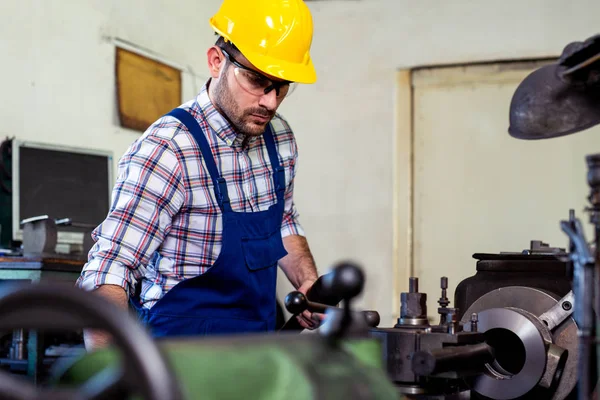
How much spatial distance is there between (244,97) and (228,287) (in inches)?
19.4

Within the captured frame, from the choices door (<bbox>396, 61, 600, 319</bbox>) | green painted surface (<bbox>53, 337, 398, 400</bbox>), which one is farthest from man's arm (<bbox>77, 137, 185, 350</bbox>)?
door (<bbox>396, 61, 600, 319</bbox>)

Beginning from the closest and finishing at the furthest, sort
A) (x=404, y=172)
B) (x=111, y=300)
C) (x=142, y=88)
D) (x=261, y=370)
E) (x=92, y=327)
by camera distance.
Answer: (x=92, y=327) < (x=261, y=370) < (x=111, y=300) < (x=142, y=88) < (x=404, y=172)

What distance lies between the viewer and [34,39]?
139 inches

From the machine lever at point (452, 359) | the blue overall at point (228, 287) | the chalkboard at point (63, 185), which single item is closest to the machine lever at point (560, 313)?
the machine lever at point (452, 359)

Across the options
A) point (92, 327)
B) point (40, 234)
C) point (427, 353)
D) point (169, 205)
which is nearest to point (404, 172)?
point (40, 234)

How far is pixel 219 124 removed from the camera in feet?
6.88

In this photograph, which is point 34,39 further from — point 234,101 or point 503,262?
point 503,262

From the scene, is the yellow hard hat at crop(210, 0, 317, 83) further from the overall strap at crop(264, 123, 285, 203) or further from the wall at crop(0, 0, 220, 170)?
the wall at crop(0, 0, 220, 170)

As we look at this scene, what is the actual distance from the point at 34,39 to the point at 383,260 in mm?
2402

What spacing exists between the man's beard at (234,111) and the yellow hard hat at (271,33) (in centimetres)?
10

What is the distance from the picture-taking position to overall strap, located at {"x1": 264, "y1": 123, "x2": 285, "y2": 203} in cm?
223

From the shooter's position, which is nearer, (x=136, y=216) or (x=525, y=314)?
(x=525, y=314)

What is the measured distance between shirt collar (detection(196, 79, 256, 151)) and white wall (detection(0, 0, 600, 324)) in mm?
1915

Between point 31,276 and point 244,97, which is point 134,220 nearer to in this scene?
point 244,97
